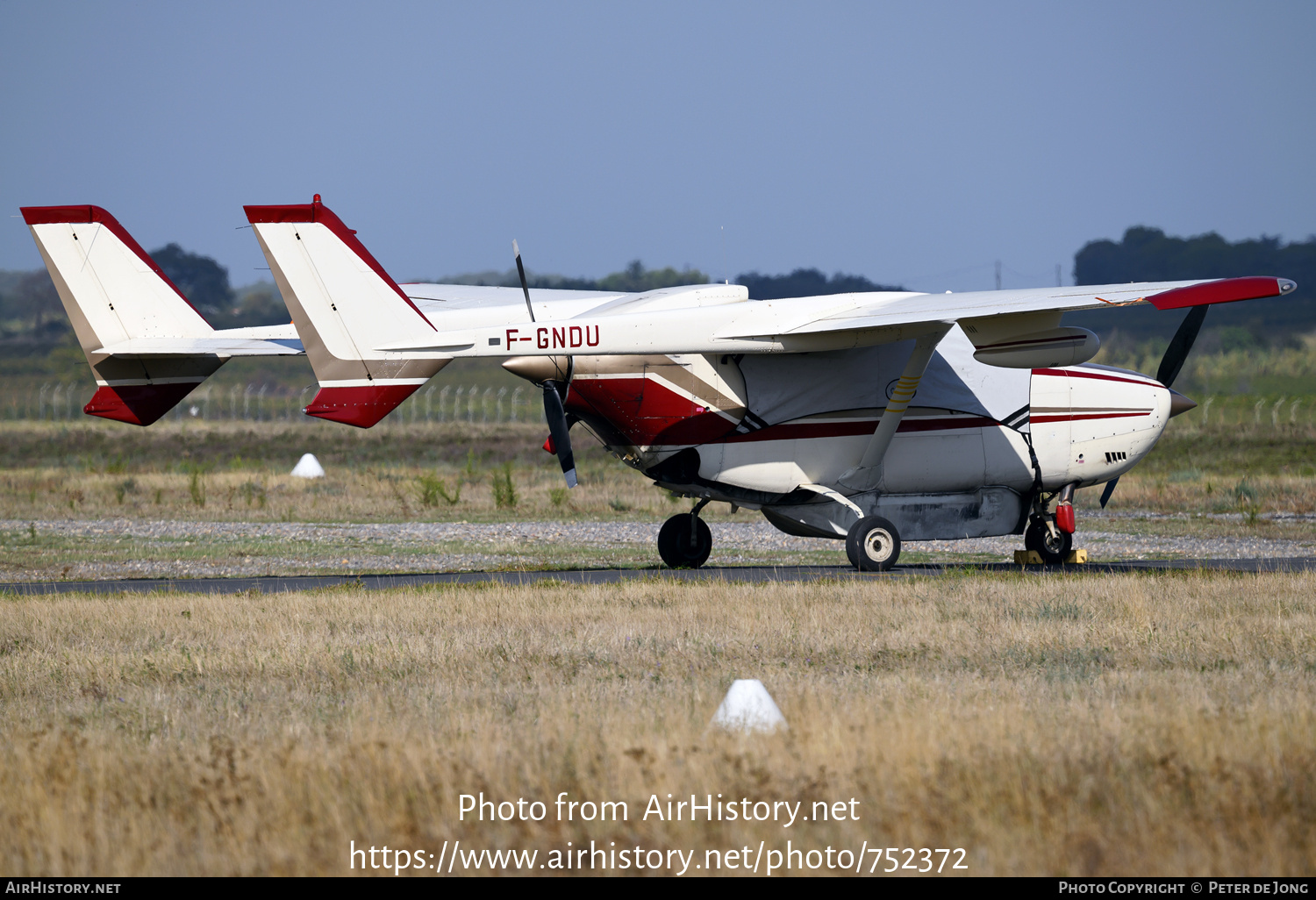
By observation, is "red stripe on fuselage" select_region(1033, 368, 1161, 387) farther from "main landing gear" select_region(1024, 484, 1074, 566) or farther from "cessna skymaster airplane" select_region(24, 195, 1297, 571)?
"main landing gear" select_region(1024, 484, 1074, 566)

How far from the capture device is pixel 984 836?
582 cm

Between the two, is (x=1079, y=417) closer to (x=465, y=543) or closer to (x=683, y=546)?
(x=683, y=546)

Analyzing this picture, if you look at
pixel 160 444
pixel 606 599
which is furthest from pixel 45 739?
pixel 160 444

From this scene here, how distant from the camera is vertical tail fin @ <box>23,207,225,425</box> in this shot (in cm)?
1820

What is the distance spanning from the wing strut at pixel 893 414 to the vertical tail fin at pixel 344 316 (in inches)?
250

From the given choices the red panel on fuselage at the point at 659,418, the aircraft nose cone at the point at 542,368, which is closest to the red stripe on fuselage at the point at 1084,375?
the red panel on fuselage at the point at 659,418

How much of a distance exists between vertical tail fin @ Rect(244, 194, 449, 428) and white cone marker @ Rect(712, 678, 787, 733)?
951cm

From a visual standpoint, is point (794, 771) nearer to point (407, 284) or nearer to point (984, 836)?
point (984, 836)

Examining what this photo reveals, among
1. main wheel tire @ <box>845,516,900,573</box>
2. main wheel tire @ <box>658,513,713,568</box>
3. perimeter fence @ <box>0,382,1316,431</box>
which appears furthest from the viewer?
perimeter fence @ <box>0,382,1316,431</box>

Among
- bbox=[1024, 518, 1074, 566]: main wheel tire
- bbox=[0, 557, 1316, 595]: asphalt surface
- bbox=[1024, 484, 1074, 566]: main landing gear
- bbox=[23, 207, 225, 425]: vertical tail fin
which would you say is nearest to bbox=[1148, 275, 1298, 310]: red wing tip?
bbox=[0, 557, 1316, 595]: asphalt surface

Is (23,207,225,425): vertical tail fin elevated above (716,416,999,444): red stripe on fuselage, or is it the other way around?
(23,207,225,425): vertical tail fin

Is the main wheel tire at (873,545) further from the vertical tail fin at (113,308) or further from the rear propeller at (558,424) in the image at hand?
the vertical tail fin at (113,308)

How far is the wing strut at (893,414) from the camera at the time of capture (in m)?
17.8

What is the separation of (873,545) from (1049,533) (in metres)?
3.32
